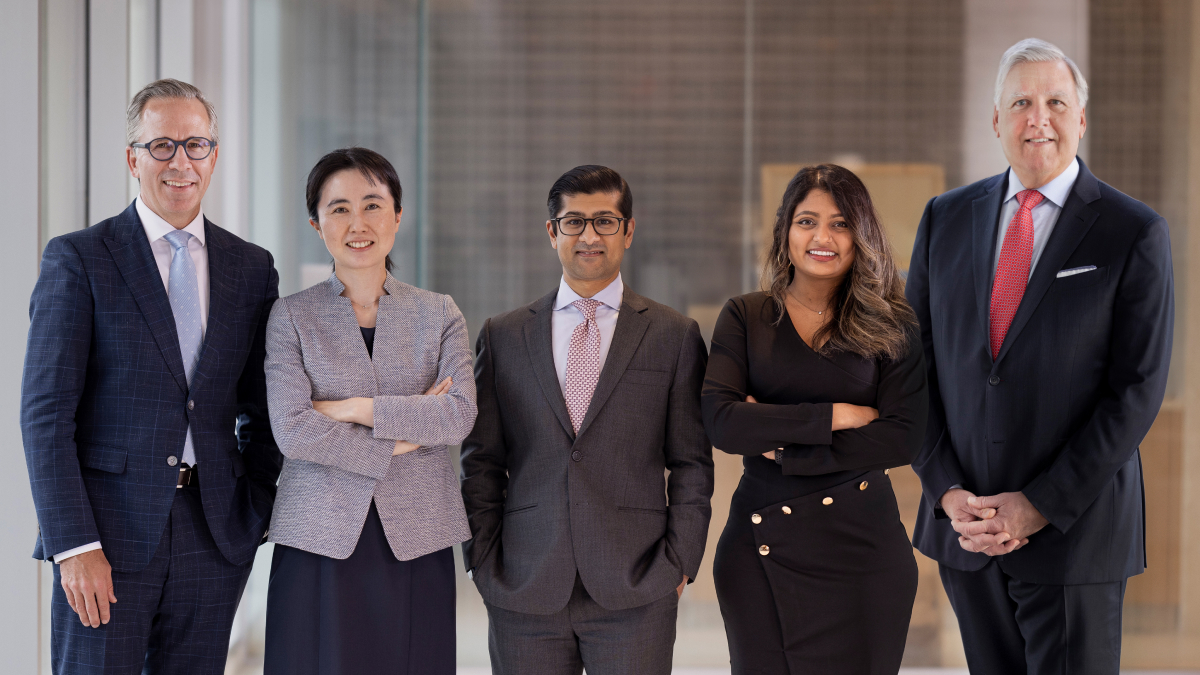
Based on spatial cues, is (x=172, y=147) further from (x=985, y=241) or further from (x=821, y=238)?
(x=985, y=241)

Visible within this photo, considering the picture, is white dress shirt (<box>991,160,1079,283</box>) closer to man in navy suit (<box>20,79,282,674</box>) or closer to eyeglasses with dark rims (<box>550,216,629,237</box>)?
eyeglasses with dark rims (<box>550,216,629,237</box>)

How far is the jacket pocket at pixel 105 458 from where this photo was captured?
2.05 meters

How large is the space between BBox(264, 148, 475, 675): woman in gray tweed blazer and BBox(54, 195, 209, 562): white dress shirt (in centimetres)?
20

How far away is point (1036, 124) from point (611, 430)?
4.49 feet

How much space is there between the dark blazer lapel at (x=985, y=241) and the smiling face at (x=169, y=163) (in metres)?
2.07

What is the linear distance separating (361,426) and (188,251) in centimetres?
66

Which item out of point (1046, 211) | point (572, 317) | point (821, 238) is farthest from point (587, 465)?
point (1046, 211)

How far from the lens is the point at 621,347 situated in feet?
7.40

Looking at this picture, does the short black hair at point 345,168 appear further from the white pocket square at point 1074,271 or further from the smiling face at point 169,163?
the white pocket square at point 1074,271

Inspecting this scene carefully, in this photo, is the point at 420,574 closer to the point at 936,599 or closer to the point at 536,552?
the point at 536,552

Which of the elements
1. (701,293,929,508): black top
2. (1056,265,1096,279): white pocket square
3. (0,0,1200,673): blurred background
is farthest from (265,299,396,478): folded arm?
(0,0,1200,673): blurred background

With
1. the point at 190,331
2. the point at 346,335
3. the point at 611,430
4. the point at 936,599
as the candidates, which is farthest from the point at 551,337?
the point at 936,599

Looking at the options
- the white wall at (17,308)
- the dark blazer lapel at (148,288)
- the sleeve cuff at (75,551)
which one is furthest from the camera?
the white wall at (17,308)

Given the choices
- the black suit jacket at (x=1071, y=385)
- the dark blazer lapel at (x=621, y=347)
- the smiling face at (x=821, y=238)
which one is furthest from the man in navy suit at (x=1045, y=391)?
the dark blazer lapel at (x=621, y=347)
